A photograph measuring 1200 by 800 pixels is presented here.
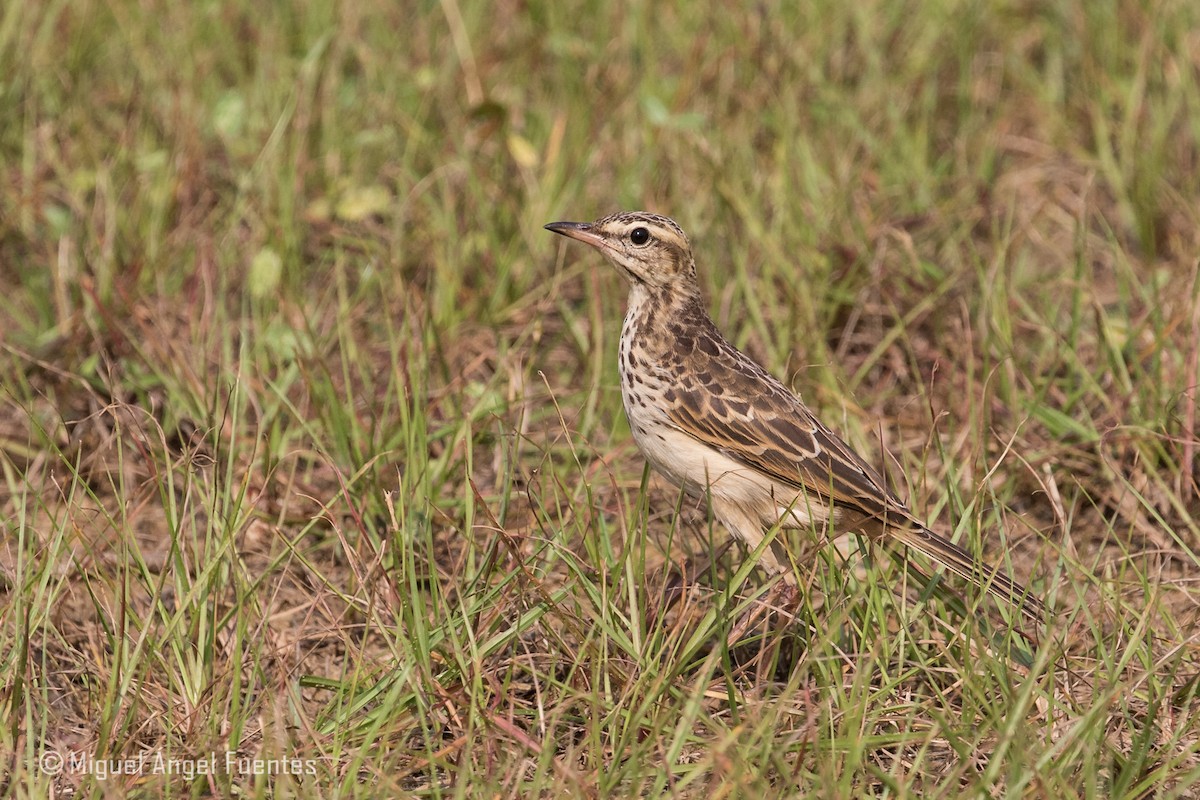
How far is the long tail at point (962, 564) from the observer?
4.64 m

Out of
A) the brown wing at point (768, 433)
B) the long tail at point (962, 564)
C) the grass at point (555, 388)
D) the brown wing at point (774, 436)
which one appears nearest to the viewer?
the grass at point (555, 388)

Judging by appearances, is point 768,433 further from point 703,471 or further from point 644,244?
point 644,244

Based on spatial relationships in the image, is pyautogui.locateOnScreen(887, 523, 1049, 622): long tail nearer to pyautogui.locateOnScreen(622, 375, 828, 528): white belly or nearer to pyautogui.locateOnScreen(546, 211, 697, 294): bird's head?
pyautogui.locateOnScreen(622, 375, 828, 528): white belly

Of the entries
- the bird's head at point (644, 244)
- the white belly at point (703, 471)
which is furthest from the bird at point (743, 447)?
the bird's head at point (644, 244)

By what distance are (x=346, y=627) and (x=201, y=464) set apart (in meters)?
1.44

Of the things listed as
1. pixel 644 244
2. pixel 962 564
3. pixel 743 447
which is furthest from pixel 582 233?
pixel 962 564

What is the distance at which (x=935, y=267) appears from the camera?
274 inches

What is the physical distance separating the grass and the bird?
0.53ft

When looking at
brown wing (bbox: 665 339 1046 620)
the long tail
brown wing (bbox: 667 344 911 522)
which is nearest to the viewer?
the long tail

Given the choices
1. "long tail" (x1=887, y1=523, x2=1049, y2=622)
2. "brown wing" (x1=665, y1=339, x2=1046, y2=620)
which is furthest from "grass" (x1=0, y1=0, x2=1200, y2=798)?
"brown wing" (x1=665, y1=339, x2=1046, y2=620)

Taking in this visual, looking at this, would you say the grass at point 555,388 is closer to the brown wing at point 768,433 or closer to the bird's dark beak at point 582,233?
the brown wing at point 768,433

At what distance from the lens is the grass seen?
13.9 ft

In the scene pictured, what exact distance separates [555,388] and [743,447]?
5.30ft

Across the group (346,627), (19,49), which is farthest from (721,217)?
(19,49)
